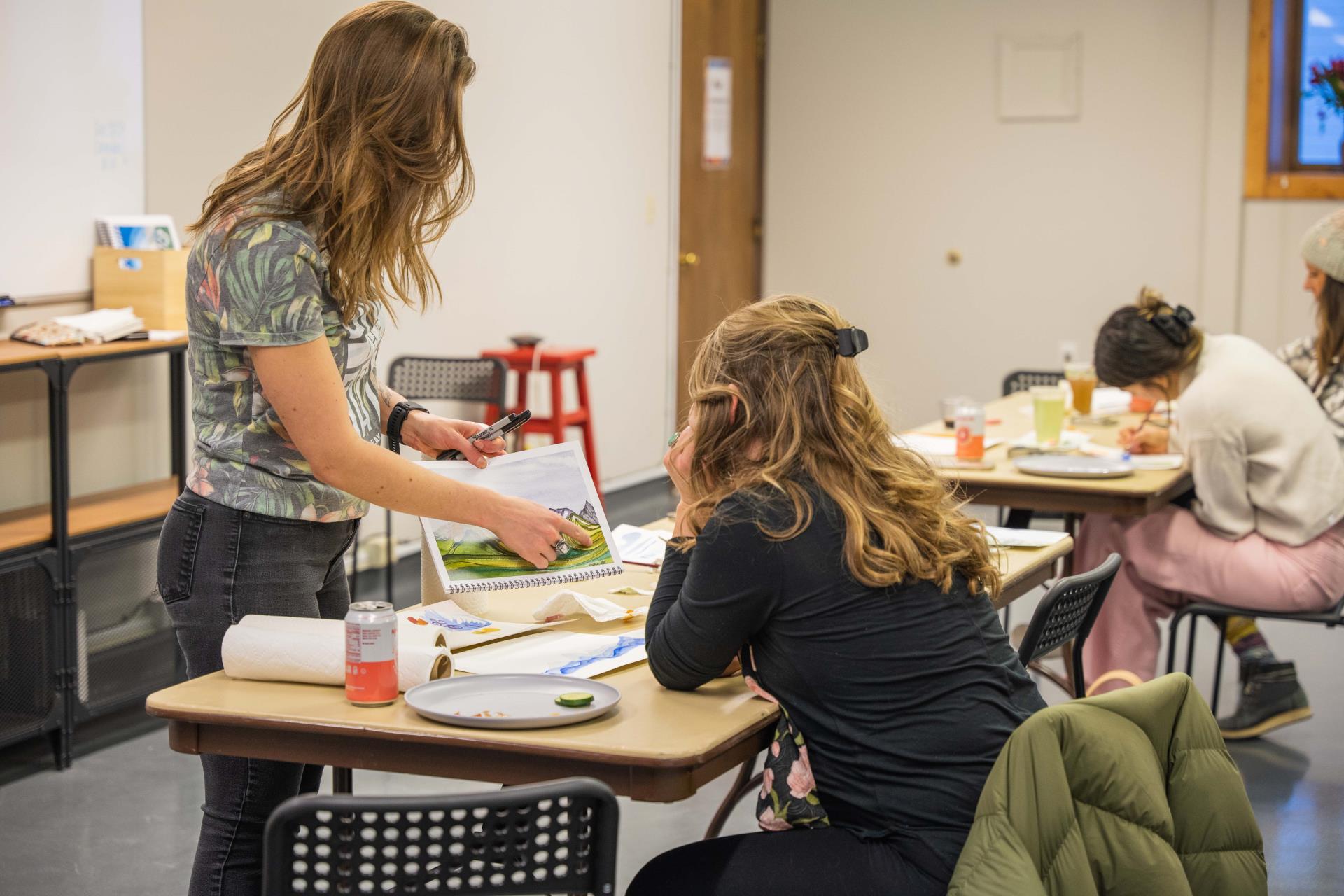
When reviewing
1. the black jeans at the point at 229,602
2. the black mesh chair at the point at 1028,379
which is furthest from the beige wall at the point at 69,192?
the black mesh chair at the point at 1028,379

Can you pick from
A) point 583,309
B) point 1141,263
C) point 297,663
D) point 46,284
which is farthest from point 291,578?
point 1141,263

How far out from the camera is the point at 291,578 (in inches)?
75.3

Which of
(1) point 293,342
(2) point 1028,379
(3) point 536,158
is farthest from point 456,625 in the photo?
(3) point 536,158

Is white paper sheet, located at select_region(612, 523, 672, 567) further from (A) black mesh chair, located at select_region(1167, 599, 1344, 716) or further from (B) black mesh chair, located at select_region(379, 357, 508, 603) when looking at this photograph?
(B) black mesh chair, located at select_region(379, 357, 508, 603)

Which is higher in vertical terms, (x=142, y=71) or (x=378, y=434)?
(x=142, y=71)

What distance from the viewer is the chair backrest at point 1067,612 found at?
2273 mm

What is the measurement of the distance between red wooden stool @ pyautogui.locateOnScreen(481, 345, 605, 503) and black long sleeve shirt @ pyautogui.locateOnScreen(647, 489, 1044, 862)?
11.3ft

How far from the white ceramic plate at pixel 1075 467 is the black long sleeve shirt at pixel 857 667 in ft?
5.80

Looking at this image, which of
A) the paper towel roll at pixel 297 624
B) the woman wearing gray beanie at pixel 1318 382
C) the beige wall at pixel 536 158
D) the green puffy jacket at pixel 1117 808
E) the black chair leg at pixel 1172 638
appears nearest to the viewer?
the green puffy jacket at pixel 1117 808

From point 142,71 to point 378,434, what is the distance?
2496 millimetres

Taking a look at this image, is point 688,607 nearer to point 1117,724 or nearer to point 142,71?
point 1117,724

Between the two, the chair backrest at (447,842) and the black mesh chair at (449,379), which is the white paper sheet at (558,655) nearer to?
the chair backrest at (447,842)

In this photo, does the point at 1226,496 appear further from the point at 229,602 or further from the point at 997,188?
the point at 997,188

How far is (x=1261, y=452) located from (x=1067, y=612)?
4.50 ft
